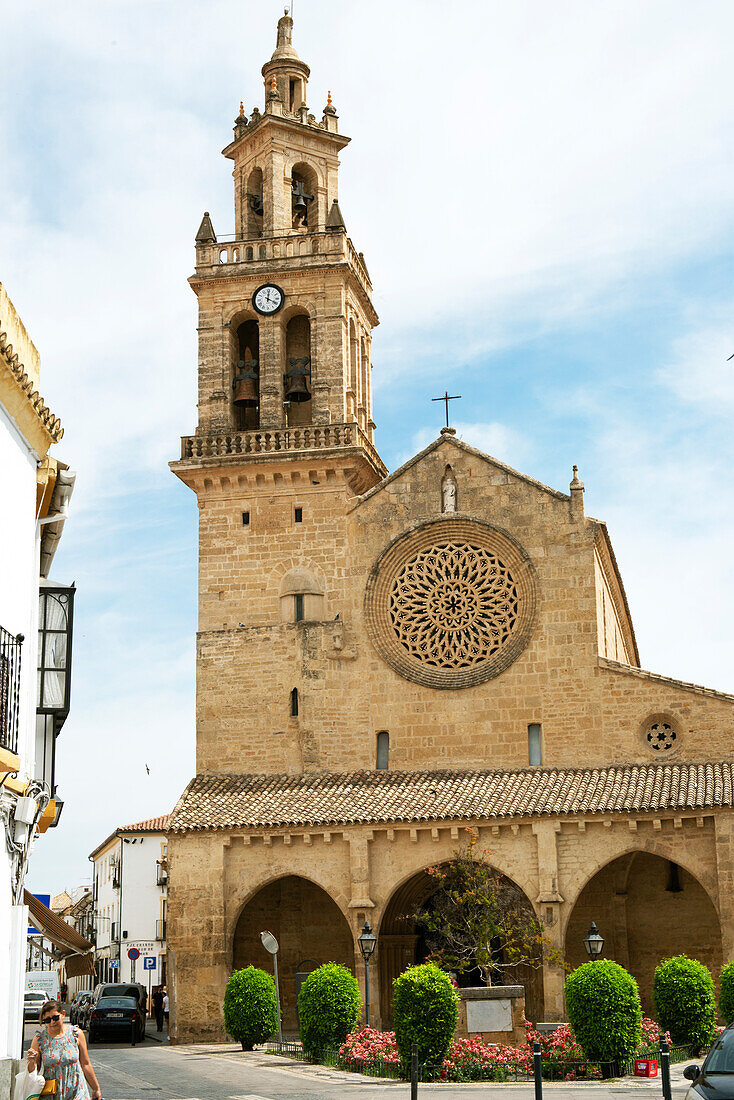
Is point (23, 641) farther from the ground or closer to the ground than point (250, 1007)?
farther from the ground

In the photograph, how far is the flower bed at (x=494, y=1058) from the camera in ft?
62.6

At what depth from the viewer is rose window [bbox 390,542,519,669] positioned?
3009 centimetres

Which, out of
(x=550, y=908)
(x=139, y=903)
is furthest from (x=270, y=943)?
(x=139, y=903)

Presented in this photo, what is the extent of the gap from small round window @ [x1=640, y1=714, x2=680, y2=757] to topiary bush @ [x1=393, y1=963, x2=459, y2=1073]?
9.93 metres

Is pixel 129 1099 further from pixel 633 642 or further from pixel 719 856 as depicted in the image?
pixel 633 642

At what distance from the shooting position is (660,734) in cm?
2838

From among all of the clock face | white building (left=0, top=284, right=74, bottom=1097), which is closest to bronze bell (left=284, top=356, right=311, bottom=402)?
the clock face

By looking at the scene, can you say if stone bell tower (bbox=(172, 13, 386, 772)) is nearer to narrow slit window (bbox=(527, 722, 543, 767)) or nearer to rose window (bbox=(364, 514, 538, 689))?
rose window (bbox=(364, 514, 538, 689))

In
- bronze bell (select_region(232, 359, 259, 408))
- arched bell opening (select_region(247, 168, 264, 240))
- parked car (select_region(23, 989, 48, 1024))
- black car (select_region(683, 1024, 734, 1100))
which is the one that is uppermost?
arched bell opening (select_region(247, 168, 264, 240))

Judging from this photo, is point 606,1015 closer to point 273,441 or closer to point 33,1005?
point 273,441

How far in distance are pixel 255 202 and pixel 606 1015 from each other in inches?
871

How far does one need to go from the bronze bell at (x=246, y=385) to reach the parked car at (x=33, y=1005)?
45.5 ft

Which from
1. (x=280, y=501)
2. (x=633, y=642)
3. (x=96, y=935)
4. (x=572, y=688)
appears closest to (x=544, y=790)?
(x=572, y=688)

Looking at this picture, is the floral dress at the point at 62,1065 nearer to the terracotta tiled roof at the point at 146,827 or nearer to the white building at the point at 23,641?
the white building at the point at 23,641
